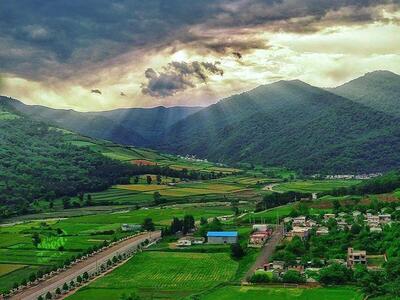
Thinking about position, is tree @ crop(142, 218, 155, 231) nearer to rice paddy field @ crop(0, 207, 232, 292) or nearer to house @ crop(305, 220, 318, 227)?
rice paddy field @ crop(0, 207, 232, 292)

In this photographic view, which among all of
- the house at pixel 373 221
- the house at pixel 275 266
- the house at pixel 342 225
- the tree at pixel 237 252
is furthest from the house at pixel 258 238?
the house at pixel 373 221

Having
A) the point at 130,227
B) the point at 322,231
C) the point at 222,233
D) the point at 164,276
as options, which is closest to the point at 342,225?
the point at 322,231

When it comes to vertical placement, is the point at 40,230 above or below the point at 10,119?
below

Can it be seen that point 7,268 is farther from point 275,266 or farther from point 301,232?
point 301,232

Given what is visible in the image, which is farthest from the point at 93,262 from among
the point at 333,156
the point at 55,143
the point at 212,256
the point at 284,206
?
the point at 333,156

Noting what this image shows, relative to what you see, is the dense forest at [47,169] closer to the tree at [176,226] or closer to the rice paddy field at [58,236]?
the rice paddy field at [58,236]

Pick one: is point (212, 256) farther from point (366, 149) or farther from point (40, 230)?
point (366, 149)
